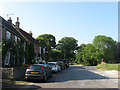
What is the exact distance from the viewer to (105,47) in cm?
5650

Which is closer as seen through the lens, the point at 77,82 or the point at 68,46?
the point at 77,82

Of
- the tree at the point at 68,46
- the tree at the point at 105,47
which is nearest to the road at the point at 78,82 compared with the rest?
the tree at the point at 105,47

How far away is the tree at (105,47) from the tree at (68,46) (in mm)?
19901

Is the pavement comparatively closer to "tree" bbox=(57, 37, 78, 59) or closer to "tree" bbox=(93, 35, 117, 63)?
"tree" bbox=(93, 35, 117, 63)

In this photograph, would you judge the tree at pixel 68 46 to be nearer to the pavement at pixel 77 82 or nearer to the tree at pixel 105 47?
the tree at pixel 105 47

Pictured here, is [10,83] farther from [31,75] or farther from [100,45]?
[100,45]

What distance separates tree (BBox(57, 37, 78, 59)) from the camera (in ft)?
246

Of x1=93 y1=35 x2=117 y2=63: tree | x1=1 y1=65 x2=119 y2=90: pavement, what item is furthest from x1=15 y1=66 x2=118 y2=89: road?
x1=93 y1=35 x2=117 y2=63: tree

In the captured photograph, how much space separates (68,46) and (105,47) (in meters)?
23.7

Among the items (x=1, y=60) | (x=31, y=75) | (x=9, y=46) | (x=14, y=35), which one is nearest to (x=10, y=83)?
(x=31, y=75)

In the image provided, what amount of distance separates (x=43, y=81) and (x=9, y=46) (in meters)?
4.89

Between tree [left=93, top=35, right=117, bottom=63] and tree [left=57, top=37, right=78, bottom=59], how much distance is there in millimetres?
19901

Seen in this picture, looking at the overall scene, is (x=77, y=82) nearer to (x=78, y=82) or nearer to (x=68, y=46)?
(x=78, y=82)

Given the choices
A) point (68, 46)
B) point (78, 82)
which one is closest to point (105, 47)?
point (68, 46)
